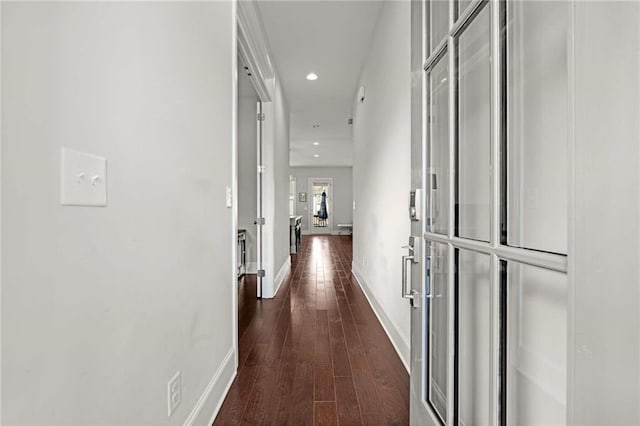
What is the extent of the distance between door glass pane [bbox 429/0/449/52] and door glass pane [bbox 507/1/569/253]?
0.37m

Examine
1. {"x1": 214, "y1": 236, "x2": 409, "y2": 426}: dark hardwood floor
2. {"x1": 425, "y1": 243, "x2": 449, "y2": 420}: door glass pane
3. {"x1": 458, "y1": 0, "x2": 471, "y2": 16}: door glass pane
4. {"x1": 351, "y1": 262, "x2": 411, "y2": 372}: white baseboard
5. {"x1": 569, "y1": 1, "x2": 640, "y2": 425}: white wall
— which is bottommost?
{"x1": 214, "y1": 236, "x2": 409, "y2": 426}: dark hardwood floor

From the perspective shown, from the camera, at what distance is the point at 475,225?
1018mm

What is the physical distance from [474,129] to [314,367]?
6.01 ft

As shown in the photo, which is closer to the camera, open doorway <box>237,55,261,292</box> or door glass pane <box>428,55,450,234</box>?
door glass pane <box>428,55,450,234</box>

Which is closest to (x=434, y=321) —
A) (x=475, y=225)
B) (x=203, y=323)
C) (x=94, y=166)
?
(x=475, y=225)

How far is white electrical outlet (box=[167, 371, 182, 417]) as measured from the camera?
132cm

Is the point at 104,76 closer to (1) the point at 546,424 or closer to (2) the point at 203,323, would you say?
(2) the point at 203,323

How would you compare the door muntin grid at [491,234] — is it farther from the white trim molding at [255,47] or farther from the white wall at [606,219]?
the white trim molding at [255,47]

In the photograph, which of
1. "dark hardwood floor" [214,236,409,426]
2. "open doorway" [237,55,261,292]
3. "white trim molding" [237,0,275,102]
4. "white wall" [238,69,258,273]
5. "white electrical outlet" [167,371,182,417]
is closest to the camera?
"white electrical outlet" [167,371,182,417]

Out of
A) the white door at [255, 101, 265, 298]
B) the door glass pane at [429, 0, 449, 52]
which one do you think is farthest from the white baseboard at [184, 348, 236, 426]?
the white door at [255, 101, 265, 298]

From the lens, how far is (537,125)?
79cm

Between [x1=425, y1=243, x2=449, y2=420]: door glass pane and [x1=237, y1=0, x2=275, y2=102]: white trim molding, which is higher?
[x1=237, y1=0, x2=275, y2=102]: white trim molding

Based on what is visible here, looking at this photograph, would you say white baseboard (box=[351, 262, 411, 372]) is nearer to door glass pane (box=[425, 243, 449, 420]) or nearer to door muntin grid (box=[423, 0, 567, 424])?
door glass pane (box=[425, 243, 449, 420])

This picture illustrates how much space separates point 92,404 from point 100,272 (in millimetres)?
323
